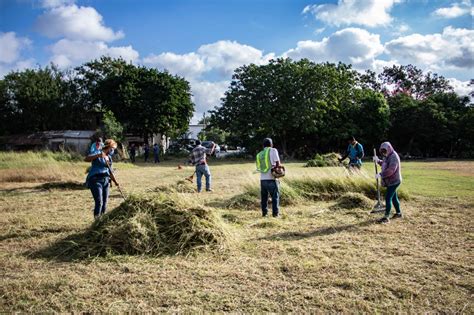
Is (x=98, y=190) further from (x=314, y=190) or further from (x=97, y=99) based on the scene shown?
(x=97, y=99)

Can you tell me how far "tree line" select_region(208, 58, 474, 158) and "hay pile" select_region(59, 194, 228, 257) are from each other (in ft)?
81.2

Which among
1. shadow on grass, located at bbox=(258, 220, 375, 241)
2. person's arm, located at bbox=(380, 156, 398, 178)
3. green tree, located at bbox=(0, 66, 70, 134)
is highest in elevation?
green tree, located at bbox=(0, 66, 70, 134)

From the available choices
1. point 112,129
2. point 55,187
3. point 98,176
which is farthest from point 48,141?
point 98,176

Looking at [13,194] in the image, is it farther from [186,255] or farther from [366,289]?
[366,289]

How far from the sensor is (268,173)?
7797 millimetres

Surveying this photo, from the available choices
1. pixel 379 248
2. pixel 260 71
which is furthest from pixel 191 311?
pixel 260 71

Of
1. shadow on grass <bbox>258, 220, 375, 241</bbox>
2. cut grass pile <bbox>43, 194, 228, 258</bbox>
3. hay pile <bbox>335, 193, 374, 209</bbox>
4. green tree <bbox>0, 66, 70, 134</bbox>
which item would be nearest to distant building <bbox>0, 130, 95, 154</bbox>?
green tree <bbox>0, 66, 70, 134</bbox>

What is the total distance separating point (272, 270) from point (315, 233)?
2094mm

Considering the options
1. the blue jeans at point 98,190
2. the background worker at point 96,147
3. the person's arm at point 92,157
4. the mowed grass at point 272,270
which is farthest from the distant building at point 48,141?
the person's arm at point 92,157

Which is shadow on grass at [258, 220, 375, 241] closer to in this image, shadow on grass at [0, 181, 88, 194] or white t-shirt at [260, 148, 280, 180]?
white t-shirt at [260, 148, 280, 180]

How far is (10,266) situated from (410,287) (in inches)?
193

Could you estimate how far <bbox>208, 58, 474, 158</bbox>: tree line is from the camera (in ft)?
101

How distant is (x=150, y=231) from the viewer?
18.4 feet

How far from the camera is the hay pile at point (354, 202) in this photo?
8.70 m
